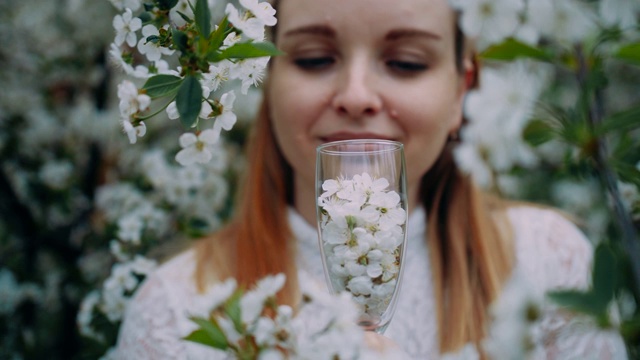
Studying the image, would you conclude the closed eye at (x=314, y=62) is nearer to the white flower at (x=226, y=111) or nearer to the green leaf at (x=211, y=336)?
the white flower at (x=226, y=111)

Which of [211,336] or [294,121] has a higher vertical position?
[294,121]

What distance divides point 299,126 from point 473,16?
1.93ft

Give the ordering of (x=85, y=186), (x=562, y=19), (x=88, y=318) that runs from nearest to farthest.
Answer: (x=562, y=19), (x=88, y=318), (x=85, y=186)

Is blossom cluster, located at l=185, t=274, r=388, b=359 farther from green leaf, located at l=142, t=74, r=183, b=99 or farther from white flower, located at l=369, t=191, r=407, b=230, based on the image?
green leaf, located at l=142, t=74, r=183, b=99

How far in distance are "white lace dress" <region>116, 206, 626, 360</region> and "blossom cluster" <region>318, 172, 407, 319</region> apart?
0.72 meters

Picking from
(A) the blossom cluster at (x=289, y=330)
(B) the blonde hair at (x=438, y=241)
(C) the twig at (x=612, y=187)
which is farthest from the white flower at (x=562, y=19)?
(B) the blonde hair at (x=438, y=241)

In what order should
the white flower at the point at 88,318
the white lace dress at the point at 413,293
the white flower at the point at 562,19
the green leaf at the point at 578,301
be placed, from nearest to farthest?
the green leaf at the point at 578,301, the white flower at the point at 562,19, the white lace dress at the point at 413,293, the white flower at the point at 88,318

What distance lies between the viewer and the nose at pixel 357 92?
1.47 m

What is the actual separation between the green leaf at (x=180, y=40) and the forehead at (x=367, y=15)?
0.76 m

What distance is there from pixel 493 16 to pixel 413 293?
38.2 inches

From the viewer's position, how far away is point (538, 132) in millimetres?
936

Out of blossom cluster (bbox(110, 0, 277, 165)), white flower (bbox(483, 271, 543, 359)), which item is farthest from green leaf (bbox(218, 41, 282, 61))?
white flower (bbox(483, 271, 543, 359))

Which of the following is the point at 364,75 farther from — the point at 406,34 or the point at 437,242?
the point at 437,242

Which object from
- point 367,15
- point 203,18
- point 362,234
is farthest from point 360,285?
point 367,15
